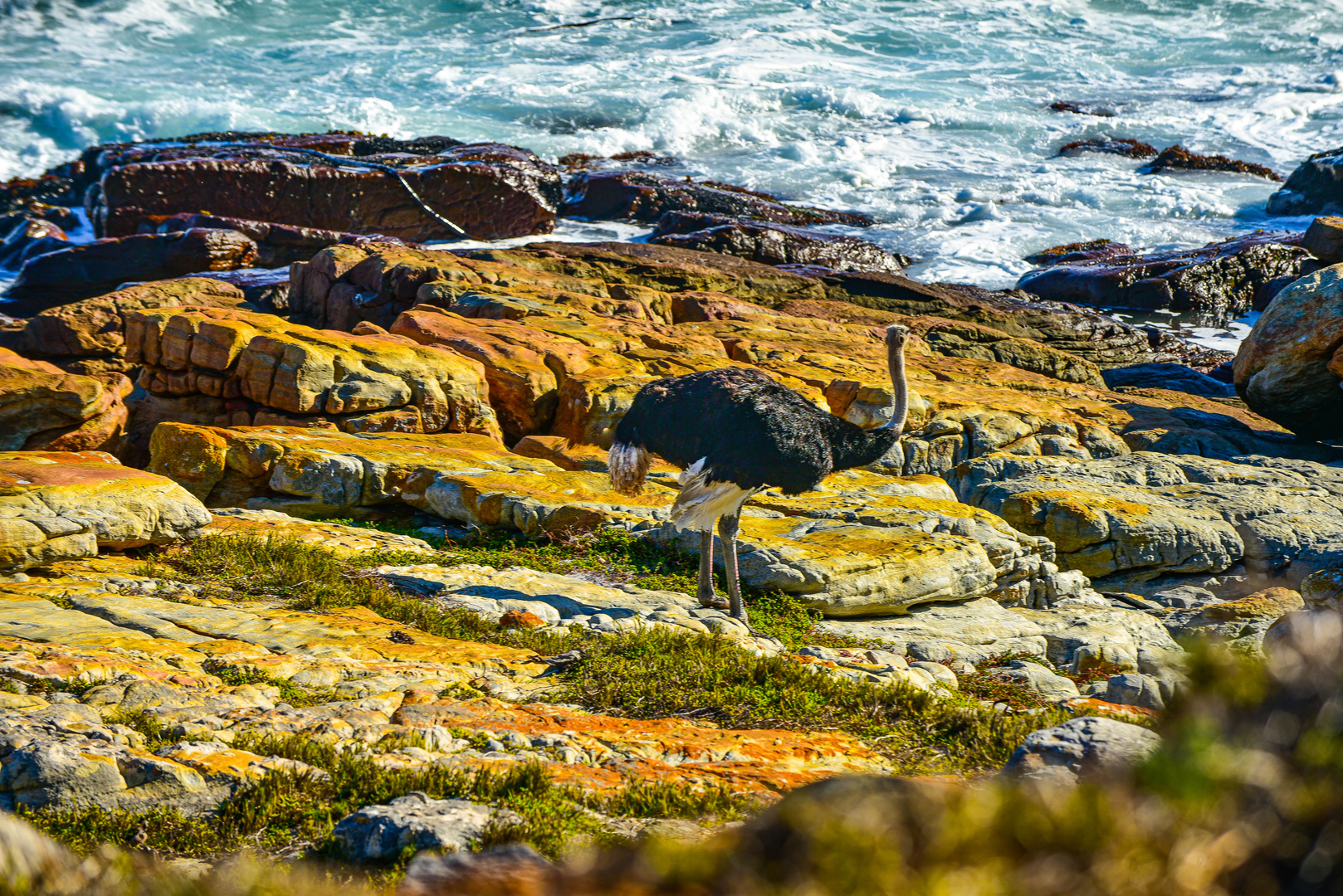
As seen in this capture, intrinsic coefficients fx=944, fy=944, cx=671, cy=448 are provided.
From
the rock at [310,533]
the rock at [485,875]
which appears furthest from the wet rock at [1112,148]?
the rock at [485,875]

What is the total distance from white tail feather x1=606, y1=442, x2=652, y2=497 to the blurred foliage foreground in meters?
7.65

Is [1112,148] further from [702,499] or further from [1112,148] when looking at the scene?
[702,499]

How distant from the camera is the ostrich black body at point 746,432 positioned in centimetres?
885

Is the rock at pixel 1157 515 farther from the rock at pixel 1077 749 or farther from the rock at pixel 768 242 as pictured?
the rock at pixel 768 242

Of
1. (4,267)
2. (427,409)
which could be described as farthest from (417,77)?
(427,409)

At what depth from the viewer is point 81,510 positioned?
8.30m

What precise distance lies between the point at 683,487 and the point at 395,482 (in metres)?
4.44

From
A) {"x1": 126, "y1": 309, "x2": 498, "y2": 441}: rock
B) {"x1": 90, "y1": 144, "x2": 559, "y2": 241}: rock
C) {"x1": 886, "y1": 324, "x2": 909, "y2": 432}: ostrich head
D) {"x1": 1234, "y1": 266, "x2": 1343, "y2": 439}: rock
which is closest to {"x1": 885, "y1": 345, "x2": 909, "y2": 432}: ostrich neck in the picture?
{"x1": 886, "y1": 324, "x2": 909, "y2": 432}: ostrich head

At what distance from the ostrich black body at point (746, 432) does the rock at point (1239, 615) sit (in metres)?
4.41

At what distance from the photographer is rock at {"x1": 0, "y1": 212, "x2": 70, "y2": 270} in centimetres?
3319

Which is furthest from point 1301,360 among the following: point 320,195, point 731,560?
point 320,195

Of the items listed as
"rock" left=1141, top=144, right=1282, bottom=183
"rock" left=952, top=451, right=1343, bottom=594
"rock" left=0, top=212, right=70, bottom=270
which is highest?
"rock" left=1141, top=144, right=1282, bottom=183

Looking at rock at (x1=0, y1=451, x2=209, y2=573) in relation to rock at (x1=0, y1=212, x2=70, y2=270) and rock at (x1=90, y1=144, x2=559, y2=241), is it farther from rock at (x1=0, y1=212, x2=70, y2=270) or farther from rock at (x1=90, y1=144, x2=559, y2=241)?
rock at (x1=90, y1=144, x2=559, y2=241)

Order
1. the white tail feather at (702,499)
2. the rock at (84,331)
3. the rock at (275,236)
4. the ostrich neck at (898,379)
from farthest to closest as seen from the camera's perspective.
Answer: the rock at (275,236) < the rock at (84,331) < the ostrich neck at (898,379) < the white tail feather at (702,499)
